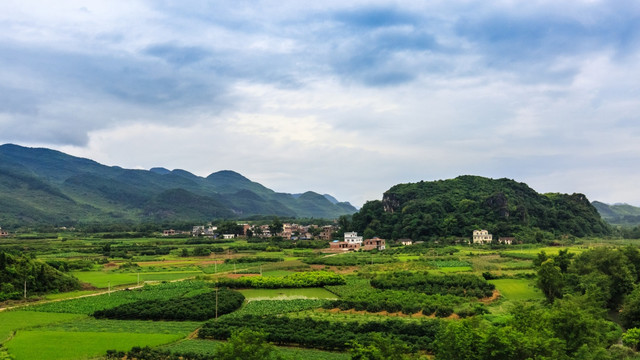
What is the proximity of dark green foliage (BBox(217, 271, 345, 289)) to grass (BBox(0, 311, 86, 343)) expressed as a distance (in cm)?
1736

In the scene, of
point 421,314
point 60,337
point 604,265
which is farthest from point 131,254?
point 604,265

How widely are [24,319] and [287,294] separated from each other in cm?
2331

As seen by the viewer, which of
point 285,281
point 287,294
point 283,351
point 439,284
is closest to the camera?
point 283,351


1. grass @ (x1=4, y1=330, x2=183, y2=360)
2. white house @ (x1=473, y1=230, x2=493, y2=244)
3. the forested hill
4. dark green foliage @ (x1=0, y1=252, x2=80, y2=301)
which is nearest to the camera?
grass @ (x1=4, y1=330, x2=183, y2=360)

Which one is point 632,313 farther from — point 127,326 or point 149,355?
point 127,326

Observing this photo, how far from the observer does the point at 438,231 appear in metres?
111

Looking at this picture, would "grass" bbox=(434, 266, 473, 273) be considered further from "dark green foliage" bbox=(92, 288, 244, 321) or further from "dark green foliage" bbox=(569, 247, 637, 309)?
"dark green foliage" bbox=(92, 288, 244, 321)

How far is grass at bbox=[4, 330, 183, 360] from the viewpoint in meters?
26.6

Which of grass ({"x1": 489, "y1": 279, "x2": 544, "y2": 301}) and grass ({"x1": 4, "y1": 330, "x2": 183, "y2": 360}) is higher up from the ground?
grass ({"x1": 489, "y1": 279, "x2": 544, "y2": 301})

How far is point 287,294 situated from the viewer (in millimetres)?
47219

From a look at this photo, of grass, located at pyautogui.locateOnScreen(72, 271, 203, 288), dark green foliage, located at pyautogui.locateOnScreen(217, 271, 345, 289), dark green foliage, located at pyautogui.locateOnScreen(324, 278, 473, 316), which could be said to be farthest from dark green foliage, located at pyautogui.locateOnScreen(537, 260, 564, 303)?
grass, located at pyautogui.locateOnScreen(72, 271, 203, 288)

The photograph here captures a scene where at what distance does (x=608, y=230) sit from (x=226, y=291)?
4819 inches

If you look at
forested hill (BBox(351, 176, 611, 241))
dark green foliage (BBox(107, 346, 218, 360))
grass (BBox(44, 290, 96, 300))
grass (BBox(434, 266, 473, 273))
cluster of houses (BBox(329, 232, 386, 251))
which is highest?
forested hill (BBox(351, 176, 611, 241))

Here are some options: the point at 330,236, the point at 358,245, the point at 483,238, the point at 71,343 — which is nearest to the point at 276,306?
the point at 71,343
